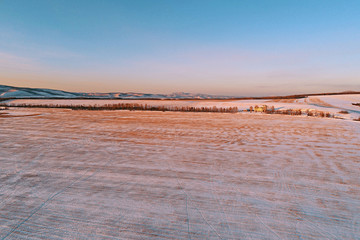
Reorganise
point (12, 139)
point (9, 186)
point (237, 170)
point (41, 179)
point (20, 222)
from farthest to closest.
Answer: point (12, 139), point (237, 170), point (41, 179), point (9, 186), point (20, 222)

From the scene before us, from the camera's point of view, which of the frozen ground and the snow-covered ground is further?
the snow-covered ground

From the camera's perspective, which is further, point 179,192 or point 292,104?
point 292,104

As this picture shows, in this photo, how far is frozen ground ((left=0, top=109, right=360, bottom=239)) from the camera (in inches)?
92.1

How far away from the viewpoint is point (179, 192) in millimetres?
3170

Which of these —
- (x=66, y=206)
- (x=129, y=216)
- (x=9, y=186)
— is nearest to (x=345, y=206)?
(x=129, y=216)

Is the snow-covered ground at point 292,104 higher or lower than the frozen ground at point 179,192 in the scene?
higher

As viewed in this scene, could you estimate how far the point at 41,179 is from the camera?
11.9ft

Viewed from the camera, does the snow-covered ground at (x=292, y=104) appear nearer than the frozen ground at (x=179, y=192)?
No

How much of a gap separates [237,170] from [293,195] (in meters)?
1.23

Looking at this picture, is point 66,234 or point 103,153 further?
point 103,153

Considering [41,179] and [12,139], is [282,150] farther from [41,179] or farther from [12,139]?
[12,139]

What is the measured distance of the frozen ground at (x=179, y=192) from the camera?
7.68 ft

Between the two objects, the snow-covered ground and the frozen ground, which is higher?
the snow-covered ground

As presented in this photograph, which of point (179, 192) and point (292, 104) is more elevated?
point (292, 104)
